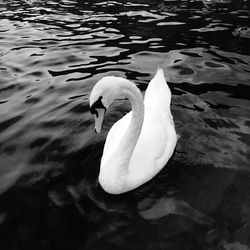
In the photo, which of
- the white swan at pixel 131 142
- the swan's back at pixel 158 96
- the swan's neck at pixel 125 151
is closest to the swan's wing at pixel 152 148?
the white swan at pixel 131 142

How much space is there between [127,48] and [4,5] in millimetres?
10247

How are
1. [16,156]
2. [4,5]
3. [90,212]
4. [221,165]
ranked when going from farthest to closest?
[4,5], [16,156], [221,165], [90,212]

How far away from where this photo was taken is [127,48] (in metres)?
11.7

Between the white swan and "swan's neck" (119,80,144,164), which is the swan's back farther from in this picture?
"swan's neck" (119,80,144,164)

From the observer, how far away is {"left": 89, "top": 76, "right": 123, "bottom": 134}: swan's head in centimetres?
448

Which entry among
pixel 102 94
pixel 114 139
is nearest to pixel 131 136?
pixel 114 139

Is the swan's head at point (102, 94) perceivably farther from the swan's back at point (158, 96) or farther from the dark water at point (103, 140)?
the swan's back at point (158, 96)

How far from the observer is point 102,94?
456cm

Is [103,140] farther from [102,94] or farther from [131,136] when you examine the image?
[102,94]

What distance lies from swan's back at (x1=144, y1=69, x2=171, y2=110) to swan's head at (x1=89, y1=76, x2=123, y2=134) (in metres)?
2.21

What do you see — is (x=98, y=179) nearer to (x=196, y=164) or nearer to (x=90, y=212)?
(x=90, y=212)

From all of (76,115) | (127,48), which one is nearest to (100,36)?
(127,48)

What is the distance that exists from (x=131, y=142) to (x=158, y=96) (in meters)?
1.98

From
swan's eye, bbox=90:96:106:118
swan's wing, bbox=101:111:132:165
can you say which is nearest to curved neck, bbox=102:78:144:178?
swan's wing, bbox=101:111:132:165
